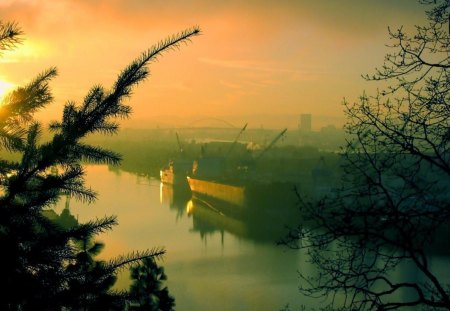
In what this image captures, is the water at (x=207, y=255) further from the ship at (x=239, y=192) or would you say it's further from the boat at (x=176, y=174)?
the boat at (x=176, y=174)

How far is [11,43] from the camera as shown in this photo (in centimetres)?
120

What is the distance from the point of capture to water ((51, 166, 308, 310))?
497 inches

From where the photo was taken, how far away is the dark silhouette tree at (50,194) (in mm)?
1190

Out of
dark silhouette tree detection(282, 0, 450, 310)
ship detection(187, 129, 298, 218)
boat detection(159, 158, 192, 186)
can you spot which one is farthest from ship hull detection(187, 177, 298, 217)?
dark silhouette tree detection(282, 0, 450, 310)

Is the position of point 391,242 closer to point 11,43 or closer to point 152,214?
point 11,43

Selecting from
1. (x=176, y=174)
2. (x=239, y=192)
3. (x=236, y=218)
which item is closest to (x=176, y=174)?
(x=176, y=174)

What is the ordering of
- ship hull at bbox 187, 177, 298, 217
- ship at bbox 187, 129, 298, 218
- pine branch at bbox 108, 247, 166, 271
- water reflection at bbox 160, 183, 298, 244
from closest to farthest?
pine branch at bbox 108, 247, 166, 271, water reflection at bbox 160, 183, 298, 244, ship hull at bbox 187, 177, 298, 217, ship at bbox 187, 129, 298, 218

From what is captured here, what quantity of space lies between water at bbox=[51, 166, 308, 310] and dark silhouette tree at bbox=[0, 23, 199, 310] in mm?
5511

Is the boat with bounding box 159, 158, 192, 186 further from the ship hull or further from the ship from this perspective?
the ship hull

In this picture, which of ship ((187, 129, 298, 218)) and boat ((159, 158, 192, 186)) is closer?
ship ((187, 129, 298, 218))

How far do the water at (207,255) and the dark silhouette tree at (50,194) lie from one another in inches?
217

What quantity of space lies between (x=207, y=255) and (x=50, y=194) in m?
16.8

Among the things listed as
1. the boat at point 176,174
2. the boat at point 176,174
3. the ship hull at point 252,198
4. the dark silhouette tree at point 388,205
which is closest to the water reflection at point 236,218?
the ship hull at point 252,198

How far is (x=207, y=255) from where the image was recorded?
17766 millimetres
